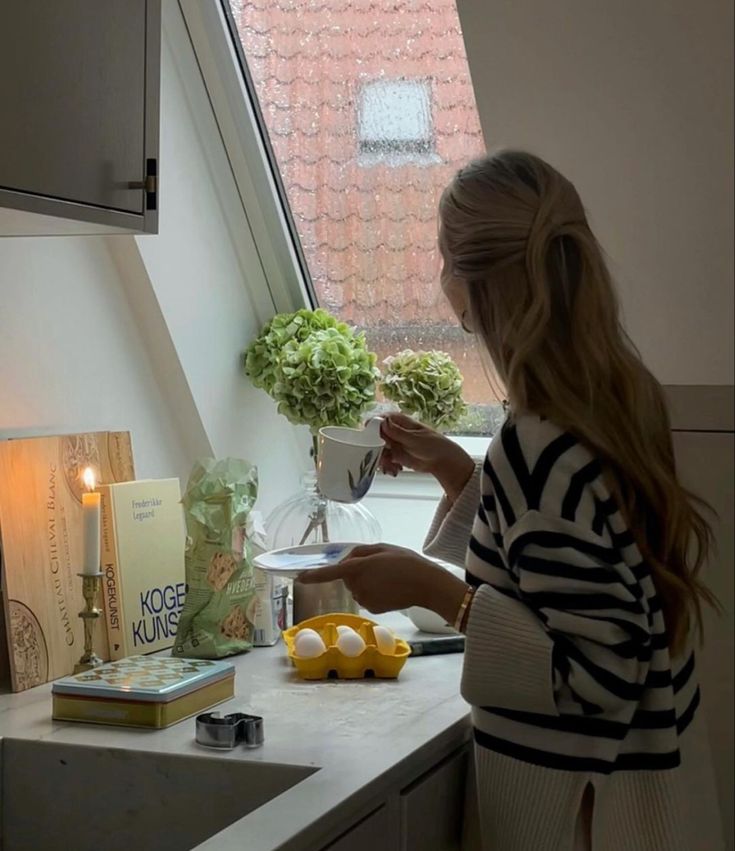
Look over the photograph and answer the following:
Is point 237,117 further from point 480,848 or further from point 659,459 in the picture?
point 480,848

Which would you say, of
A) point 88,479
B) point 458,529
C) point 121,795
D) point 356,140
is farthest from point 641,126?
point 121,795

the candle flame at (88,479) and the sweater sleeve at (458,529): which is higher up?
the candle flame at (88,479)

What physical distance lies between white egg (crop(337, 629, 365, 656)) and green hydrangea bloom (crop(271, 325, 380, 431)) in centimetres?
60

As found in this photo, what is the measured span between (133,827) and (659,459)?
30.1 inches

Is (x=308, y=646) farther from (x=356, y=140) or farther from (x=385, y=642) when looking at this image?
(x=356, y=140)

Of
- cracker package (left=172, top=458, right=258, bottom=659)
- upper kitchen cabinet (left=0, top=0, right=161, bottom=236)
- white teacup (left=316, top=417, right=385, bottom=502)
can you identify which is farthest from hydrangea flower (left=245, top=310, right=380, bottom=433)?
upper kitchen cabinet (left=0, top=0, right=161, bottom=236)

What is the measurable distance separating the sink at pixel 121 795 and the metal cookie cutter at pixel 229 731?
0.10ft

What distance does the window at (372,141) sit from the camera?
7.95ft

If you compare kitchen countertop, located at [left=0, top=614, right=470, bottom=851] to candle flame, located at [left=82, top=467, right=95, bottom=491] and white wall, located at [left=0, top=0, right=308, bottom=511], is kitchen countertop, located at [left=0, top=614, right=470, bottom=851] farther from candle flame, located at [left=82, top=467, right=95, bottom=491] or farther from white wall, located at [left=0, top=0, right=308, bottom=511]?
white wall, located at [left=0, top=0, right=308, bottom=511]

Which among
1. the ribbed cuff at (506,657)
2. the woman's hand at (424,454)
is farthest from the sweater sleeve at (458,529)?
the ribbed cuff at (506,657)

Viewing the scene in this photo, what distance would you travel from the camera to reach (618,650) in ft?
4.57

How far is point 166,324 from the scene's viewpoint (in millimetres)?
2205

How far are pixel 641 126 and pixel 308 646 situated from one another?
92 centimetres

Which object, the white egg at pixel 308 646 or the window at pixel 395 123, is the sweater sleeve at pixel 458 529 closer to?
the white egg at pixel 308 646
